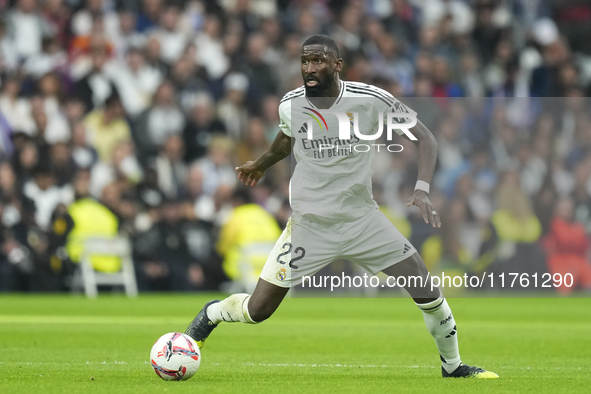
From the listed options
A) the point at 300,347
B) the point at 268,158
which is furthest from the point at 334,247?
the point at 300,347

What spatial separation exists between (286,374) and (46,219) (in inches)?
409

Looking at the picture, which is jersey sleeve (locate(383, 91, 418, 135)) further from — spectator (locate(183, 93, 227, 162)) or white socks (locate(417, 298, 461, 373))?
spectator (locate(183, 93, 227, 162))

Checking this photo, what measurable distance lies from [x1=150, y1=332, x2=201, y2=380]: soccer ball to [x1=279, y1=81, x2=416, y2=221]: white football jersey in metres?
1.31

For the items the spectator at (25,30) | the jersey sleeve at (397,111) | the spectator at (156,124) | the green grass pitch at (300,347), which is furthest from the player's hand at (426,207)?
the spectator at (25,30)

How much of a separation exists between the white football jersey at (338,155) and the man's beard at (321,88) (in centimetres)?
12

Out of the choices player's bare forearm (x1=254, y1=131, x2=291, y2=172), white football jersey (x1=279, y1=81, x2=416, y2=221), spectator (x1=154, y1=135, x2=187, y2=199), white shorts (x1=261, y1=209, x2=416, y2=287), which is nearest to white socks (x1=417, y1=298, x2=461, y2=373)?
white shorts (x1=261, y1=209, x2=416, y2=287)

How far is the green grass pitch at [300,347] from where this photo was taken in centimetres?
733

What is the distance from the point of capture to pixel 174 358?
735 centimetres

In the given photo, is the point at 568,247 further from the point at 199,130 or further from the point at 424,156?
the point at 424,156

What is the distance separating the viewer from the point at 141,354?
973 cm

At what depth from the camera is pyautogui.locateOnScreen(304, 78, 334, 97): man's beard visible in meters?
7.62

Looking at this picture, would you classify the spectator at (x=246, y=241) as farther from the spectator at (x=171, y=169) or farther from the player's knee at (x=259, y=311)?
the player's knee at (x=259, y=311)

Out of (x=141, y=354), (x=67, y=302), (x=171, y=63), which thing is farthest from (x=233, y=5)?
(x=141, y=354)

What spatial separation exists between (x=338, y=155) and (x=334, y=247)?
694 mm
